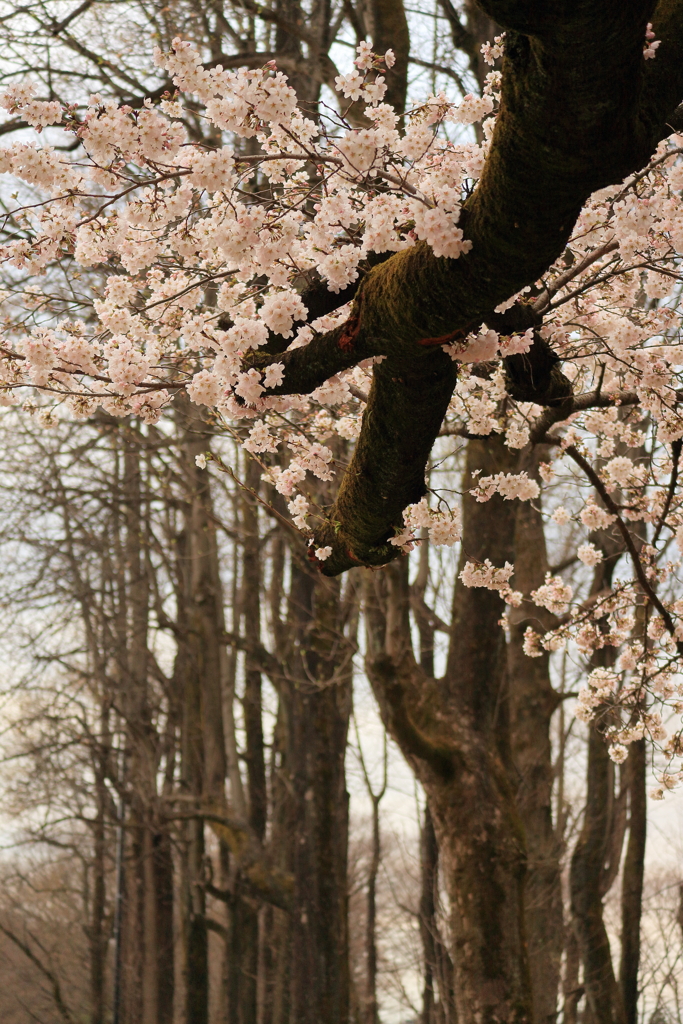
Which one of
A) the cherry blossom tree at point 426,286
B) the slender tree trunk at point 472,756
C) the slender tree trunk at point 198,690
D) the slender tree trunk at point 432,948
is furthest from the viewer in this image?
the slender tree trunk at point 198,690

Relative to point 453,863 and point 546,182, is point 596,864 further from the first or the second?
point 546,182

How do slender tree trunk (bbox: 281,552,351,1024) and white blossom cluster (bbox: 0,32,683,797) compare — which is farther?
slender tree trunk (bbox: 281,552,351,1024)

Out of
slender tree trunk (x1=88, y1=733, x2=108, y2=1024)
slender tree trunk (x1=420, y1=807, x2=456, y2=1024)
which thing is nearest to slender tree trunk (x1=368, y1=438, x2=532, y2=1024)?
slender tree trunk (x1=420, y1=807, x2=456, y2=1024)

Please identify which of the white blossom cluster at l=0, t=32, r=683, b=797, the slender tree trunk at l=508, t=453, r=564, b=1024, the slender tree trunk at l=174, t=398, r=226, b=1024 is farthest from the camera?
the slender tree trunk at l=174, t=398, r=226, b=1024

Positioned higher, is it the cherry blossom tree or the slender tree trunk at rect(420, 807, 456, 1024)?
the cherry blossom tree

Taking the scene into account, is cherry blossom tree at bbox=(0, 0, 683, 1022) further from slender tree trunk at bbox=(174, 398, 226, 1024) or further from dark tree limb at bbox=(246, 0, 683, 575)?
slender tree trunk at bbox=(174, 398, 226, 1024)

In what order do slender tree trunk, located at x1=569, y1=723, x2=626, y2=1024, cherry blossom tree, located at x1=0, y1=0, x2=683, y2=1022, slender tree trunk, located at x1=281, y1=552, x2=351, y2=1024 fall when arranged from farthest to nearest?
slender tree trunk, located at x1=569, y1=723, x2=626, y2=1024
slender tree trunk, located at x1=281, y1=552, x2=351, y2=1024
cherry blossom tree, located at x1=0, y1=0, x2=683, y2=1022

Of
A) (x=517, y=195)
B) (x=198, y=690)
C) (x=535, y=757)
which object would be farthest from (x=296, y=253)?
(x=198, y=690)

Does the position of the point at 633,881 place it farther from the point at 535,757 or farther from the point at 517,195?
the point at 517,195

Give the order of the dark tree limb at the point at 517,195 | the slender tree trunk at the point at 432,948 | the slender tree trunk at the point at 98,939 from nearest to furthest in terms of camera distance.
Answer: the dark tree limb at the point at 517,195 → the slender tree trunk at the point at 432,948 → the slender tree trunk at the point at 98,939

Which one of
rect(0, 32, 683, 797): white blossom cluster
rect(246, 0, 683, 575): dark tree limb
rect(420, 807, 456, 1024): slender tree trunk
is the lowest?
rect(420, 807, 456, 1024): slender tree trunk

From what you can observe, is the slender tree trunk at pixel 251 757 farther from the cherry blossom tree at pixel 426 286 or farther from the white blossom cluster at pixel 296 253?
the white blossom cluster at pixel 296 253

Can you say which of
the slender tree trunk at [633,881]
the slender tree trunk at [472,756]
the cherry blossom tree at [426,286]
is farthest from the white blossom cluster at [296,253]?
the slender tree trunk at [633,881]

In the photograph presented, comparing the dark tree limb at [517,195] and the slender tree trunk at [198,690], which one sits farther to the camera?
the slender tree trunk at [198,690]
